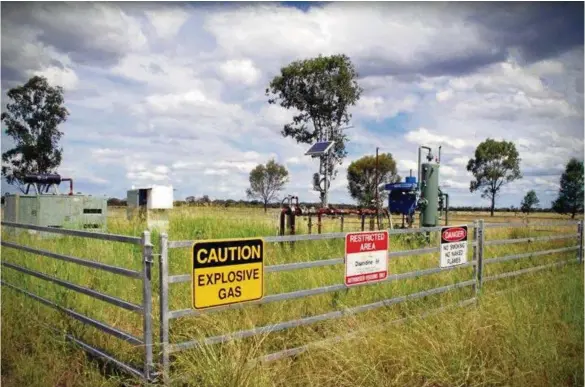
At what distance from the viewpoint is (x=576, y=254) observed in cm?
1240

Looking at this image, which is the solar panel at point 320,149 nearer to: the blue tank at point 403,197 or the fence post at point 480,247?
the blue tank at point 403,197

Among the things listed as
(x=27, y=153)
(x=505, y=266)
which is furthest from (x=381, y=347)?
(x=27, y=153)

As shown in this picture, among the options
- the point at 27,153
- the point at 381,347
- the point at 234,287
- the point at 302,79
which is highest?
the point at 302,79

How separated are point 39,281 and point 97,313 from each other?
6.89 feet

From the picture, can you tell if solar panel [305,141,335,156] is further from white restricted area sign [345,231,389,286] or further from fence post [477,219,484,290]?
white restricted area sign [345,231,389,286]

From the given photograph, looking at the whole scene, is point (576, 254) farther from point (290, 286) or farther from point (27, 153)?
point (27, 153)

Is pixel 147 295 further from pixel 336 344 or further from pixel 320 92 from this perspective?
pixel 320 92

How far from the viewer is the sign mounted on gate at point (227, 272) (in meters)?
4.26

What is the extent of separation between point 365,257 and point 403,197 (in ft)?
26.0

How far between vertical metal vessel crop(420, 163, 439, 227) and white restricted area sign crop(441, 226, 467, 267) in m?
5.80

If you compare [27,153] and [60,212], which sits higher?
[27,153]

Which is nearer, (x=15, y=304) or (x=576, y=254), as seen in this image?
(x=15, y=304)

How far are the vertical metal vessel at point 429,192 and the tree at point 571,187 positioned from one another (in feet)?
102

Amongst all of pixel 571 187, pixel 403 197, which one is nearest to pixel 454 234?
pixel 403 197
